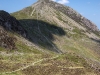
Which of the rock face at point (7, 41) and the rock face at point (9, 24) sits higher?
the rock face at point (9, 24)

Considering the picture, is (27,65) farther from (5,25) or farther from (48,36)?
(48,36)

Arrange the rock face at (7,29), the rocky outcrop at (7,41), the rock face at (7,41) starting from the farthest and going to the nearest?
the rock face at (7,29)
the rock face at (7,41)
the rocky outcrop at (7,41)

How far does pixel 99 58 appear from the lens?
7042 inches

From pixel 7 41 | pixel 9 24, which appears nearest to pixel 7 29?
pixel 9 24

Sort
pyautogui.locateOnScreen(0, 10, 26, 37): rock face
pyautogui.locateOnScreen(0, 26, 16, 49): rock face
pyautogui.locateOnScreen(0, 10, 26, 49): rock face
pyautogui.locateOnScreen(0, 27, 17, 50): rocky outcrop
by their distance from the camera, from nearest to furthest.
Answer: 1. pyautogui.locateOnScreen(0, 27, 17, 50): rocky outcrop
2. pyautogui.locateOnScreen(0, 26, 16, 49): rock face
3. pyautogui.locateOnScreen(0, 10, 26, 49): rock face
4. pyautogui.locateOnScreen(0, 10, 26, 37): rock face

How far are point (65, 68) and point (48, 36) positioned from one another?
141 m

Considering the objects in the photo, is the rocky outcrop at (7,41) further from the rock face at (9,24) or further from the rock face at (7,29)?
the rock face at (9,24)

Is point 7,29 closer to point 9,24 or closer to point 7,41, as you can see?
point 9,24

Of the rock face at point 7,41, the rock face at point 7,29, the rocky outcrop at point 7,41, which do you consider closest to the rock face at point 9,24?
the rock face at point 7,29

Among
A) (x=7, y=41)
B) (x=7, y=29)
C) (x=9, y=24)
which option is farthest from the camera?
(x=9, y=24)

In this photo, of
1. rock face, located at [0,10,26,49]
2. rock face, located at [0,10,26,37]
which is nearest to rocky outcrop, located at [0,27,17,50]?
rock face, located at [0,10,26,49]

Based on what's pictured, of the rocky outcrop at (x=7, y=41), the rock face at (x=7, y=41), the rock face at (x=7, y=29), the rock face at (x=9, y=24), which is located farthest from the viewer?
the rock face at (x=9, y=24)

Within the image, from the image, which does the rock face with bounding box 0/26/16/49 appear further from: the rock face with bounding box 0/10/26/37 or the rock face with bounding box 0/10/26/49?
the rock face with bounding box 0/10/26/37

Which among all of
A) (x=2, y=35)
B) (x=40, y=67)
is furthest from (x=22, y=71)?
(x=2, y=35)
